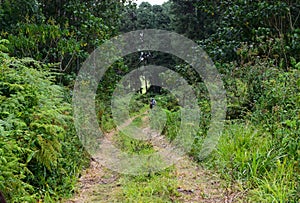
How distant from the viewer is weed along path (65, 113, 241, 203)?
13.2 feet

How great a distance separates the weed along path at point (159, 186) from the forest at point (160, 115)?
1.1 inches

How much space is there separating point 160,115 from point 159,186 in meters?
5.28

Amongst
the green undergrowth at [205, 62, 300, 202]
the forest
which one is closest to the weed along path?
the forest

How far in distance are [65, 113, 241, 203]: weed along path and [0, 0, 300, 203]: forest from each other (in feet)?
0.09

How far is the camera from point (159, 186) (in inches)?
169

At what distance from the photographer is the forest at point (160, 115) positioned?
3865mm

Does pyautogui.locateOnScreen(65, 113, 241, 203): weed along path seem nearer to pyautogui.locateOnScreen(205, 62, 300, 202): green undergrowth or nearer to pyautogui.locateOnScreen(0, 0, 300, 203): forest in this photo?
pyautogui.locateOnScreen(0, 0, 300, 203): forest

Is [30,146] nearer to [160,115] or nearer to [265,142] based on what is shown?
[265,142]

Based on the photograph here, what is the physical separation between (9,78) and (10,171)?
186 cm

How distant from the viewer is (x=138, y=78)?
2833cm

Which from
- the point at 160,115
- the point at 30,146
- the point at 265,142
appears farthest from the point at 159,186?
the point at 160,115

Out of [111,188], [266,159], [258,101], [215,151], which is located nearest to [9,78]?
[111,188]

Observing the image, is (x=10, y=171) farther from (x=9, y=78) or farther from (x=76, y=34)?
(x=76, y=34)

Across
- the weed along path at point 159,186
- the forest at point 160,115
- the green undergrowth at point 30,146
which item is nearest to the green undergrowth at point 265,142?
the forest at point 160,115
